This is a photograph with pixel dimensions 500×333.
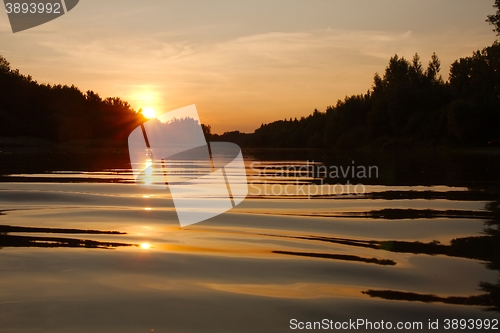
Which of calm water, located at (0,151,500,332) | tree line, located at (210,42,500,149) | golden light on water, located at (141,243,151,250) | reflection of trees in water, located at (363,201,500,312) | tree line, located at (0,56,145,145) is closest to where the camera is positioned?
calm water, located at (0,151,500,332)

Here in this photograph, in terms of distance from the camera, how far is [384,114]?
8600cm

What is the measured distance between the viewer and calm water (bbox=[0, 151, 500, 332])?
3.27 m

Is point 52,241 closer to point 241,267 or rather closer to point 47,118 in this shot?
point 241,267

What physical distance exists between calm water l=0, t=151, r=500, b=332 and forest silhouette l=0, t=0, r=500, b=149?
54.3 meters

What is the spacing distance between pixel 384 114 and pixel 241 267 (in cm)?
8492

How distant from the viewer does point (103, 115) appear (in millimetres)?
112125

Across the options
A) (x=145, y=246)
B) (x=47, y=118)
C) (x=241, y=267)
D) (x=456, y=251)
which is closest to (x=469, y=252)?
(x=456, y=251)

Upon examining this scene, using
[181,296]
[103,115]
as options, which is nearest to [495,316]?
[181,296]

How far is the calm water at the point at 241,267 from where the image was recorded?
3270 mm

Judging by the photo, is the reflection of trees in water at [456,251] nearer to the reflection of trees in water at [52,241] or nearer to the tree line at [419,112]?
the reflection of trees in water at [52,241]

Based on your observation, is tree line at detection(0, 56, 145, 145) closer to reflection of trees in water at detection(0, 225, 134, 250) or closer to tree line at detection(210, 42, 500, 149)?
tree line at detection(210, 42, 500, 149)

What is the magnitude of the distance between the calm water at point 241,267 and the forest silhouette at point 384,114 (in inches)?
2140

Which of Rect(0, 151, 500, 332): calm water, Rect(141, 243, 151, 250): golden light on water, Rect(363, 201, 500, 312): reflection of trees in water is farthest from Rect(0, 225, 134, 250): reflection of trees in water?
Rect(363, 201, 500, 312): reflection of trees in water

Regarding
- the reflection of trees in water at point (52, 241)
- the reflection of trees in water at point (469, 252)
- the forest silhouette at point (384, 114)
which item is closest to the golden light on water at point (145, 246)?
the reflection of trees in water at point (52, 241)
